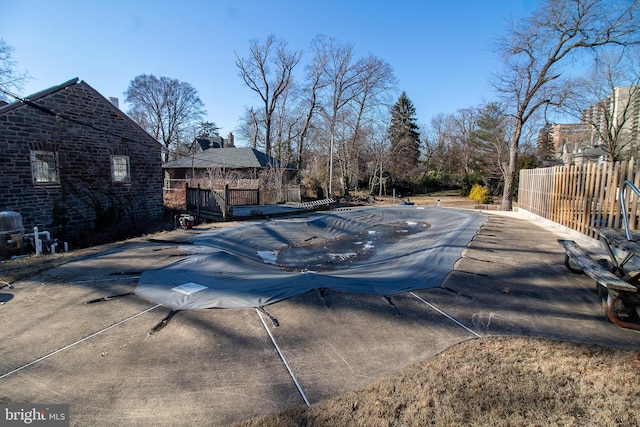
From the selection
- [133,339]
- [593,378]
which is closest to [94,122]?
[133,339]

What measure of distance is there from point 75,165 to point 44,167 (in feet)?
2.65

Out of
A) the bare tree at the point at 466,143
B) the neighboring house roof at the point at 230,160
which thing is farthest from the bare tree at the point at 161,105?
the bare tree at the point at 466,143

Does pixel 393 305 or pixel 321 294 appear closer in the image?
pixel 393 305

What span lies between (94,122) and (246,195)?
6.38 metres

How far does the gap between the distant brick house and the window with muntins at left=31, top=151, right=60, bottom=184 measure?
0.02 metres

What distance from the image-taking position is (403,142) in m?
28.2

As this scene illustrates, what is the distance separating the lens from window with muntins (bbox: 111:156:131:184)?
11641 mm

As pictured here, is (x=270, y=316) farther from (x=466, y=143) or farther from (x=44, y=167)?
(x=466, y=143)

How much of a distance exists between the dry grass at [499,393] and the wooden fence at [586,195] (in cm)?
496

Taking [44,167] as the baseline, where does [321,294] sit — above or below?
below

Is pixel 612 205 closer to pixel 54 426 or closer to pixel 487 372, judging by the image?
pixel 487 372

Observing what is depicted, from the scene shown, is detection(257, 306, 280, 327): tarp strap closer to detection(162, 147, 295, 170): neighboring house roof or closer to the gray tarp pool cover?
the gray tarp pool cover

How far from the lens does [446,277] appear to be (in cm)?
458

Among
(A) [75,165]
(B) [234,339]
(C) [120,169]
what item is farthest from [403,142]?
(B) [234,339]
